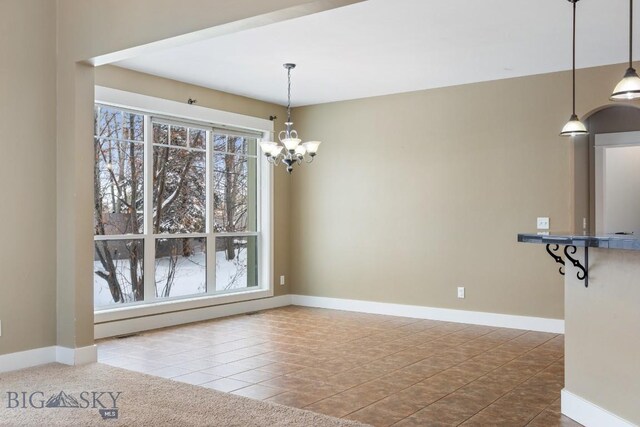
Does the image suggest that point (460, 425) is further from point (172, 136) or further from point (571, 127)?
point (172, 136)

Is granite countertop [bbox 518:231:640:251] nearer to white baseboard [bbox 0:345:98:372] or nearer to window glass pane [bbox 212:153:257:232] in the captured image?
white baseboard [bbox 0:345:98:372]

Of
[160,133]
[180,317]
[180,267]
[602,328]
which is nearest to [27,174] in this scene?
[160,133]

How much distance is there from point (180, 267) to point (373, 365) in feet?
9.64

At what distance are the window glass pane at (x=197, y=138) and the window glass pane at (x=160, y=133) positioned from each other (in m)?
0.35

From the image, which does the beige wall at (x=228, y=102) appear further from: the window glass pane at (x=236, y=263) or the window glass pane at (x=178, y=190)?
the window glass pane at (x=178, y=190)

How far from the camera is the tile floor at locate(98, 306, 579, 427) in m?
3.61

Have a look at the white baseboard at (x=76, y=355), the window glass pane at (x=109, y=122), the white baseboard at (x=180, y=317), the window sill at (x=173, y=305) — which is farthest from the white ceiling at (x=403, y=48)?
the white baseboard at (x=76, y=355)

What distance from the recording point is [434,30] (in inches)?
190

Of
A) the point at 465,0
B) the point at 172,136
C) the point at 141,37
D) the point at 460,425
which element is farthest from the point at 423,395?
the point at 172,136

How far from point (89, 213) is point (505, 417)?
343 cm

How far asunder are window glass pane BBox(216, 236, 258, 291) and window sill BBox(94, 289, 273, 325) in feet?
0.50

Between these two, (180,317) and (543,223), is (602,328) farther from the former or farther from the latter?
(180,317)

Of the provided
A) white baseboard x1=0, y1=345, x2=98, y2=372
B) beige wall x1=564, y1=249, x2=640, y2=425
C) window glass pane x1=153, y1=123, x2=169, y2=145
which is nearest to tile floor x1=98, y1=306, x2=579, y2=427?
white baseboard x1=0, y1=345, x2=98, y2=372

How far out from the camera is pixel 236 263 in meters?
7.50
